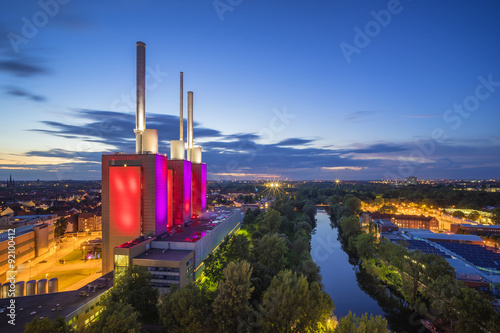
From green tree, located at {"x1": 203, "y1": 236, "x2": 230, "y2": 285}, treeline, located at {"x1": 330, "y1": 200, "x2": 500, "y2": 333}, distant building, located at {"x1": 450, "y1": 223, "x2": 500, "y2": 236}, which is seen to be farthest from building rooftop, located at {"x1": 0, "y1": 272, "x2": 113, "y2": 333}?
distant building, located at {"x1": 450, "y1": 223, "x2": 500, "y2": 236}

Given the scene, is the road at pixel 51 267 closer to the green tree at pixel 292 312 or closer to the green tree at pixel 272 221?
the green tree at pixel 292 312

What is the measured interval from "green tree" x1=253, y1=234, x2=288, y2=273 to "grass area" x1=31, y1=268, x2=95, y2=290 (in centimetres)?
2062

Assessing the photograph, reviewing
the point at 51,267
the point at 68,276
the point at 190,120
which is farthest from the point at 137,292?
the point at 190,120

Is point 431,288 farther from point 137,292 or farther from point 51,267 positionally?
point 51,267

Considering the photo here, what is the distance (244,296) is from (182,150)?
27.0 metres

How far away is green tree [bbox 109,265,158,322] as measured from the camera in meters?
20.1

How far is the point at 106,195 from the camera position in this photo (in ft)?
99.9

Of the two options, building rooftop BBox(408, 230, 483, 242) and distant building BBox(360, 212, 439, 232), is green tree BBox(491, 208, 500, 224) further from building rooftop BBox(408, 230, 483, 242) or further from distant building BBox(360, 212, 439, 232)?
building rooftop BBox(408, 230, 483, 242)

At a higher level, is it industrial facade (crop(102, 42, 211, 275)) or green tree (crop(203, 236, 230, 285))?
industrial facade (crop(102, 42, 211, 275))

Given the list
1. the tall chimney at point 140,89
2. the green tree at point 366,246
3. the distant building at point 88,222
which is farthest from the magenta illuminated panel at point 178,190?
the distant building at point 88,222

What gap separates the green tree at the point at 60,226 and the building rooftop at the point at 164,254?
30.0 meters

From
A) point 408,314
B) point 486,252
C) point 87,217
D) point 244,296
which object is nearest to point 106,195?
point 244,296

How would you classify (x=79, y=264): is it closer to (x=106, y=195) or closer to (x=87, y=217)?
(x=106, y=195)

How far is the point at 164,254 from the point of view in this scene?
26.7 metres
